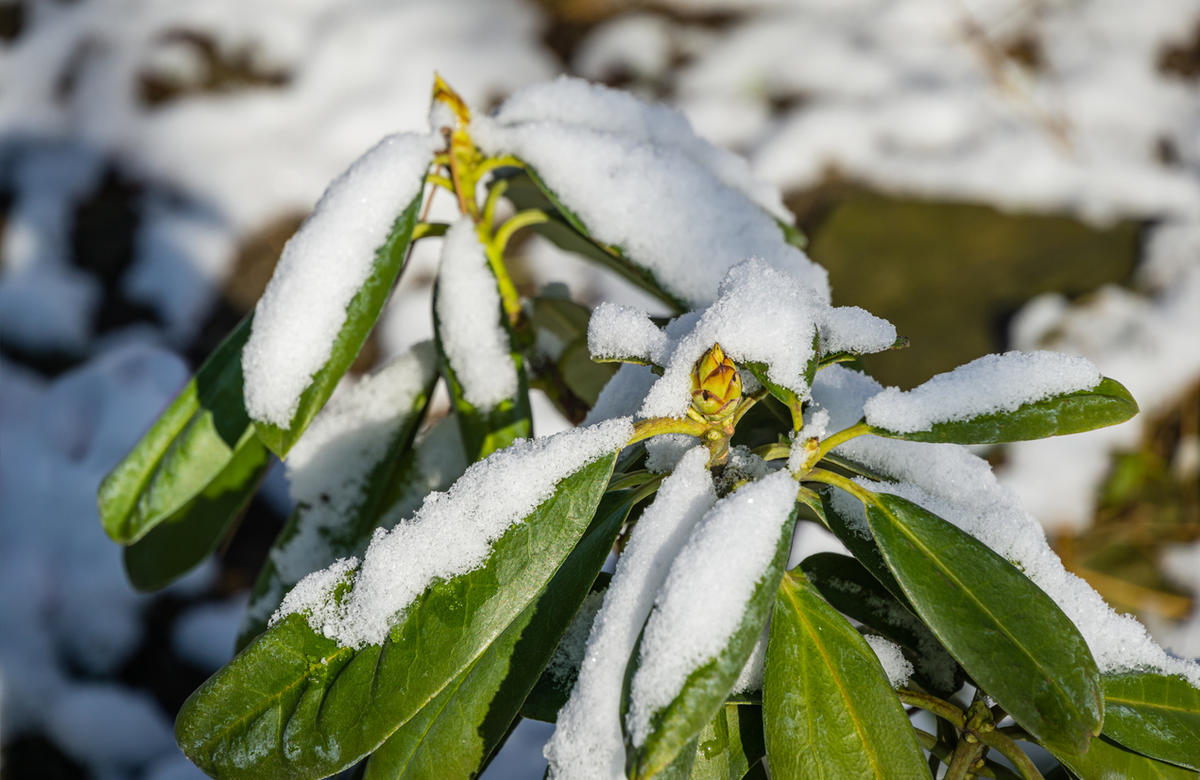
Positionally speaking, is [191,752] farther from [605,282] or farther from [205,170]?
[205,170]

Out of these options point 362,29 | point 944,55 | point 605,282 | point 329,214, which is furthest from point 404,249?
point 944,55

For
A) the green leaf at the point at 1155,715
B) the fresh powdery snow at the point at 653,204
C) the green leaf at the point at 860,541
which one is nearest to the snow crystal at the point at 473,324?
the fresh powdery snow at the point at 653,204

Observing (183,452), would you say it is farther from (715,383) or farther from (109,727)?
(109,727)

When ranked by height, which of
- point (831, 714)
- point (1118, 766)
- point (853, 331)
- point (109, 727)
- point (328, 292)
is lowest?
point (109, 727)

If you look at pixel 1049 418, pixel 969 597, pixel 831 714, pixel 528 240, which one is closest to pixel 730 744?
pixel 831 714

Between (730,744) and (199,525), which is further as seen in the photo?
(199,525)
